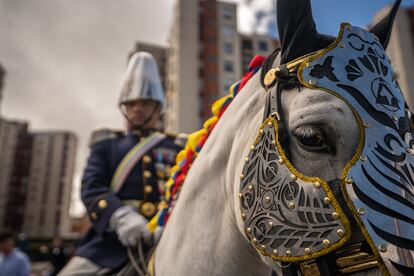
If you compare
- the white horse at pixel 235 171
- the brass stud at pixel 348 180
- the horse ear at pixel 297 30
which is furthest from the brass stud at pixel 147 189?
the brass stud at pixel 348 180

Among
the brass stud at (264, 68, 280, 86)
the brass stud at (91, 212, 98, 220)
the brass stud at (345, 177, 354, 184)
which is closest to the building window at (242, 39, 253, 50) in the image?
the brass stud at (264, 68, 280, 86)

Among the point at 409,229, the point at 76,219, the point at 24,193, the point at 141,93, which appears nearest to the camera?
the point at 409,229

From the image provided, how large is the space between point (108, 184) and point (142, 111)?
30.7 inches

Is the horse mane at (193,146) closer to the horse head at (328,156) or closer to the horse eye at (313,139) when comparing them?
the horse head at (328,156)

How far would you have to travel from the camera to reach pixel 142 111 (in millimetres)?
3031

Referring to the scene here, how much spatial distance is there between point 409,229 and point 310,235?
260 millimetres

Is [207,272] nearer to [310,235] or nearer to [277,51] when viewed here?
[310,235]

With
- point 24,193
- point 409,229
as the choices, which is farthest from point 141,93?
point 24,193

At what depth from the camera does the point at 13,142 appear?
174ft

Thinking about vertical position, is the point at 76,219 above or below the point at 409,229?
below

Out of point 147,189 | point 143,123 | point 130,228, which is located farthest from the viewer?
point 143,123

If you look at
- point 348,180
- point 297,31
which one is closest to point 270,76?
point 297,31

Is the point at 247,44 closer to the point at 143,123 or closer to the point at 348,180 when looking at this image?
the point at 143,123

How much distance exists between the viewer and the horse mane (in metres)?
1.62
